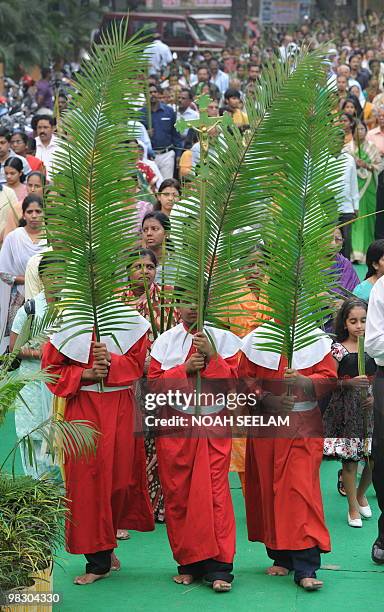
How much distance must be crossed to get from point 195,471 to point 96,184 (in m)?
1.47

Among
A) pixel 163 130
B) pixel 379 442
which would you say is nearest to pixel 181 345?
pixel 379 442

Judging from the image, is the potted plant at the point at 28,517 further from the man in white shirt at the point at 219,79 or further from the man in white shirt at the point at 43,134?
the man in white shirt at the point at 219,79

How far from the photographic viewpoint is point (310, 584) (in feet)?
23.1

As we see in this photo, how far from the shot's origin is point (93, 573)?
23.9ft

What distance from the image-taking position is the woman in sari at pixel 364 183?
15250mm

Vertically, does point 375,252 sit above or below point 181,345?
above

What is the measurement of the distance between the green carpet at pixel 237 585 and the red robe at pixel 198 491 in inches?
8.5

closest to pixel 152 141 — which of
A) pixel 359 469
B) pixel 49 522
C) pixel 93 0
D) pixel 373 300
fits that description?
pixel 359 469

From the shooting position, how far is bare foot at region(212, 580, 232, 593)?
23.1ft

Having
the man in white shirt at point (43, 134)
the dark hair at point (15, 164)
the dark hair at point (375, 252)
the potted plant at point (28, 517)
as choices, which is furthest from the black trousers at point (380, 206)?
the potted plant at point (28, 517)

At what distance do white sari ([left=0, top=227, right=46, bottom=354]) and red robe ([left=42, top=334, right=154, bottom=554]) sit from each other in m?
3.10

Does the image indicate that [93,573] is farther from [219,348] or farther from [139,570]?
[219,348]

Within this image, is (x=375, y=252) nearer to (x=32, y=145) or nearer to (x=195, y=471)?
(x=195, y=471)

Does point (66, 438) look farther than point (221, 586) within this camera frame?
No
